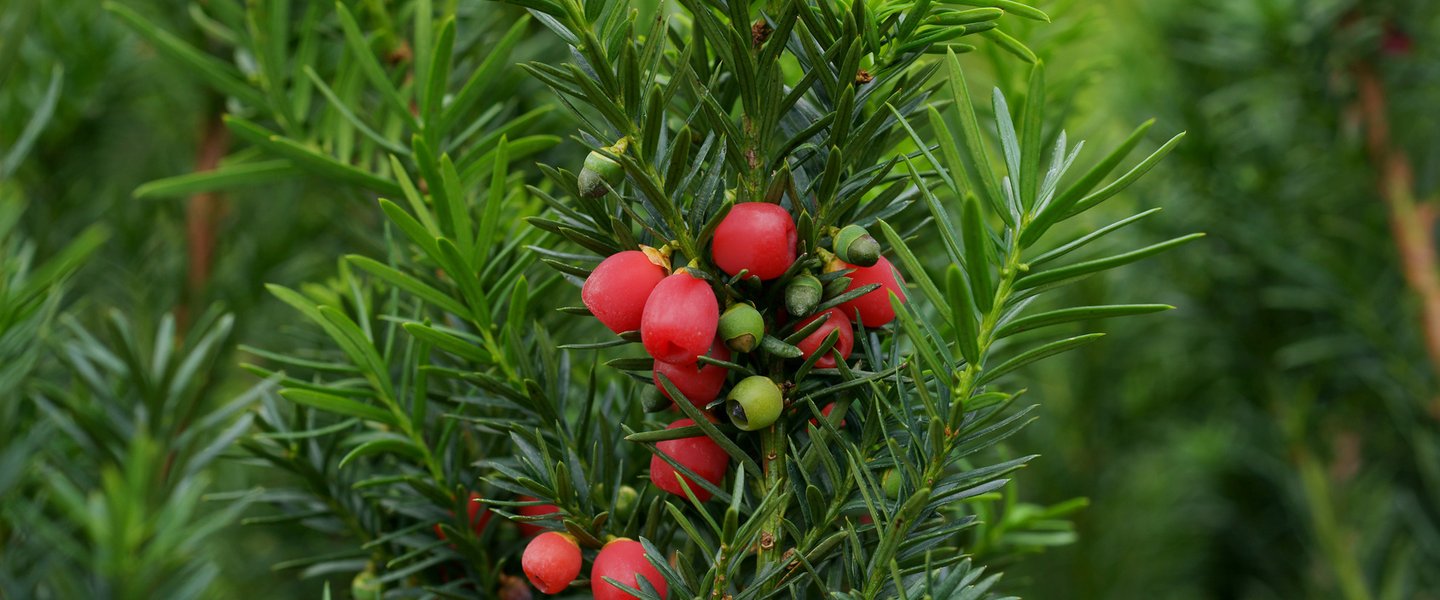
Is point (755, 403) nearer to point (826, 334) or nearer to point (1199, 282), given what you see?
point (826, 334)

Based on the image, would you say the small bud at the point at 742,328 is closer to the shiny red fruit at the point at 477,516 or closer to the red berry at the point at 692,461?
the red berry at the point at 692,461

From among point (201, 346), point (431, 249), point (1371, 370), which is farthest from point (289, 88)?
point (1371, 370)

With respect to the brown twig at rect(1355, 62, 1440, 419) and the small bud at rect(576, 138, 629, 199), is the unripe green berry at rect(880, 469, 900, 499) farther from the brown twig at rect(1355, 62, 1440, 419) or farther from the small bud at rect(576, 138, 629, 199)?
the brown twig at rect(1355, 62, 1440, 419)

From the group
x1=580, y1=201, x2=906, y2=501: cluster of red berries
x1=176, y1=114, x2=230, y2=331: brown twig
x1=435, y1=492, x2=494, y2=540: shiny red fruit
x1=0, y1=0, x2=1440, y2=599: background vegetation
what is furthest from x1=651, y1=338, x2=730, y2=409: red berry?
x1=176, y1=114, x2=230, y2=331: brown twig

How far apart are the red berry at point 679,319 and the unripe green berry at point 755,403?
18mm

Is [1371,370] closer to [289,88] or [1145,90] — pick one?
[1145,90]

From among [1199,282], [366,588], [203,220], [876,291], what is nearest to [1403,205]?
[1199,282]

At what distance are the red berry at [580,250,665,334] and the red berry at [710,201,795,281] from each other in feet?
0.08

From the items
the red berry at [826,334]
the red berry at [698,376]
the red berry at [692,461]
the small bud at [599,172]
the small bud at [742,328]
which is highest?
the small bud at [599,172]

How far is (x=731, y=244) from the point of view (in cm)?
31

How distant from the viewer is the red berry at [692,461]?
1.11 ft

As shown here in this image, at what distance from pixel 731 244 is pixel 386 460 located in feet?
0.83

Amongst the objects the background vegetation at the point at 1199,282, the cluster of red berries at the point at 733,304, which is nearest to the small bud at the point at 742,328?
the cluster of red berries at the point at 733,304

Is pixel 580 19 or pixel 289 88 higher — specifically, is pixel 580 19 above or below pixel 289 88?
above
